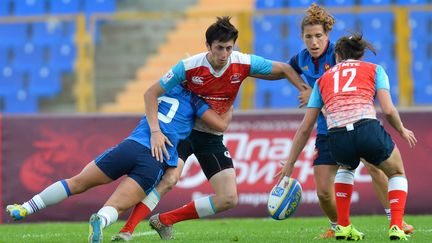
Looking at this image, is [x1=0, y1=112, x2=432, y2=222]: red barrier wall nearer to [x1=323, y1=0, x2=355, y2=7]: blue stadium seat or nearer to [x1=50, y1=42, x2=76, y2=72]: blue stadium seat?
[x1=50, y1=42, x2=76, y2=72]: blue stadium seat

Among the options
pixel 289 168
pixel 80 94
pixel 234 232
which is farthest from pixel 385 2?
pixel 289 168

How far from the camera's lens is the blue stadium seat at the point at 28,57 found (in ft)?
53.6

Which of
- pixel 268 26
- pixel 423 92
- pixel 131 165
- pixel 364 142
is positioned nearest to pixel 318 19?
Result: pixel 364 142

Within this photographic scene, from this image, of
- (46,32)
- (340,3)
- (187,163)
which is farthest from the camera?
(340,3)

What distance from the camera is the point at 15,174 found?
11.9m

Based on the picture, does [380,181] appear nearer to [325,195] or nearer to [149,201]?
[325,195]

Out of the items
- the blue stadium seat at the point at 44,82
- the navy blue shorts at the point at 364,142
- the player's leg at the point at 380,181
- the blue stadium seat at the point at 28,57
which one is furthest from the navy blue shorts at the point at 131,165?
the blue stadium seat at the point at 28,57

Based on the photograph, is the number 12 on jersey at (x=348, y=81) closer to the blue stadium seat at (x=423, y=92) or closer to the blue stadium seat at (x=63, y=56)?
the blue stadium seat at (x=423, y=92)

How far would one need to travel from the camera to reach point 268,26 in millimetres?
13836

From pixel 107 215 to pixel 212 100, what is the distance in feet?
4.96

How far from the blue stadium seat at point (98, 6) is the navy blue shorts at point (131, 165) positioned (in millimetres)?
11006

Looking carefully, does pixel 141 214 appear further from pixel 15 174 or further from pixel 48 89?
pixel 48 89

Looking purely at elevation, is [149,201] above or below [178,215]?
above

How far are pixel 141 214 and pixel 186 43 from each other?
7.70 meters
